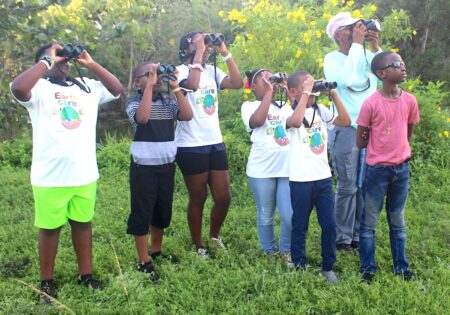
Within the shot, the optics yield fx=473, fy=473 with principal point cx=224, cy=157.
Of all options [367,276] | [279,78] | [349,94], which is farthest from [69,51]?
[367,276]

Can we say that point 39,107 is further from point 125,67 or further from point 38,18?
point 125,67

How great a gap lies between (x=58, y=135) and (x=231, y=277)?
1.50 meters

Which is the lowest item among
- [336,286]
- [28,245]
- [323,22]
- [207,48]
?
[28,245]

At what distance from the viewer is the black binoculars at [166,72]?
3336mm

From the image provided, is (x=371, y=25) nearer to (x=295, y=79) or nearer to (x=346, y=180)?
(x=295, y=79)

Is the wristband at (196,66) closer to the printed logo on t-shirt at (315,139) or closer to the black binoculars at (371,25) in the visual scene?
the printed logo on t-shirt at (315,139)

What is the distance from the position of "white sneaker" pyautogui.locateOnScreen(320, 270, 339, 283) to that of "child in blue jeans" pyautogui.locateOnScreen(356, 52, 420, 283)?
0.20 metres

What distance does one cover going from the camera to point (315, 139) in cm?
335

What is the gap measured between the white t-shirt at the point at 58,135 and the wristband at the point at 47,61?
0.56 ft

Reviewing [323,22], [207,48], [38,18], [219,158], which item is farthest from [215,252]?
[323,22]

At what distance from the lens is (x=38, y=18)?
5125 mm

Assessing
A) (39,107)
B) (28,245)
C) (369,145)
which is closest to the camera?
(39,107)

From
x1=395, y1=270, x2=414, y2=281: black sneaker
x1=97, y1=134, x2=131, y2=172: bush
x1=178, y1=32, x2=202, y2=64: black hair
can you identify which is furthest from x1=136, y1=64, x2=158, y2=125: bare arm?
x1=97, y1=134, x2=131, y2=172: bush

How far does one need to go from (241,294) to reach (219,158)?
44.7 inches
